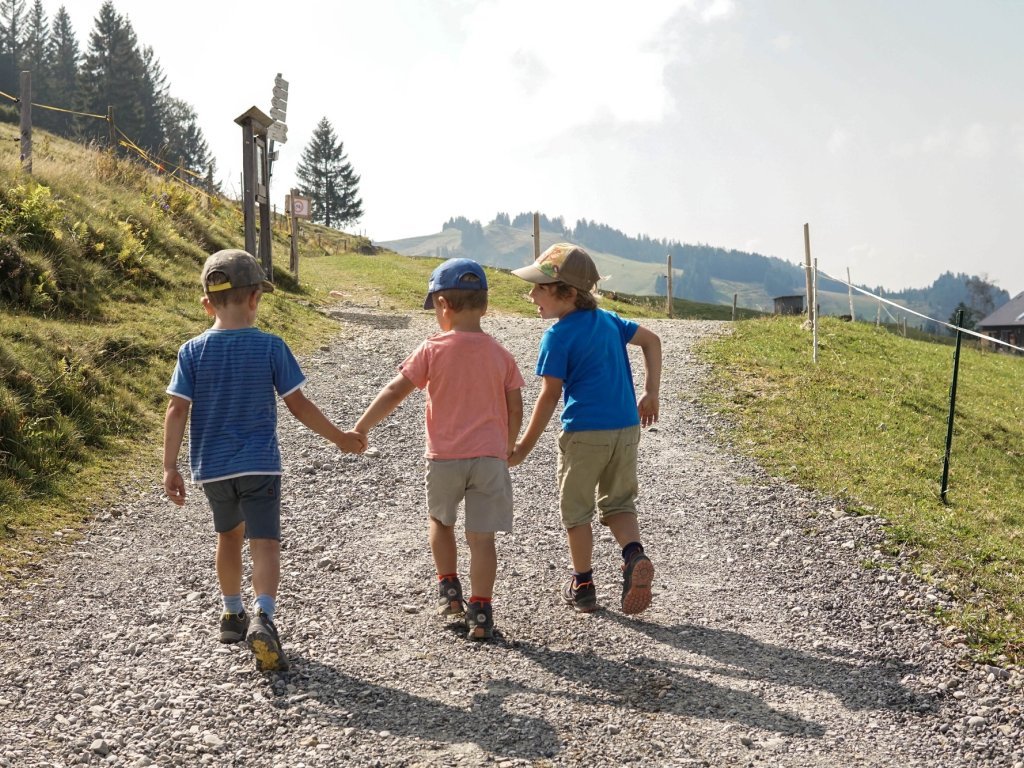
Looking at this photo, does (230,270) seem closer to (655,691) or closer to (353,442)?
(353,442)

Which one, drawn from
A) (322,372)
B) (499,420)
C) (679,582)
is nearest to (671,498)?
(679,582)

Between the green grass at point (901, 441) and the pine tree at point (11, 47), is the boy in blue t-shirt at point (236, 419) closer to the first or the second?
the green grass at point (901, 441)

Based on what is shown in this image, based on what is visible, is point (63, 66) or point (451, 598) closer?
point (451, 598)

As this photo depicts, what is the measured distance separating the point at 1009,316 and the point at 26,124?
8697 centimetres

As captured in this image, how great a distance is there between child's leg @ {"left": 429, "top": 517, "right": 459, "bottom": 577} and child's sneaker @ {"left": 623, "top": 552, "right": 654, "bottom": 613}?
0.90m

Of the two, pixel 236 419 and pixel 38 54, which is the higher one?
pixel 38 54

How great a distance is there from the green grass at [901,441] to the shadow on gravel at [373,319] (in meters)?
6.17

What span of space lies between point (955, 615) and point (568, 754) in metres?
2.69

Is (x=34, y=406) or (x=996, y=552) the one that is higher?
(x=34, y=406)

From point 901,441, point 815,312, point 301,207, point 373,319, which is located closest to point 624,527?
Result: point 901,441

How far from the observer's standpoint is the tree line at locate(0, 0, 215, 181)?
73.4 metres

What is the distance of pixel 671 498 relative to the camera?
7383 millimetres

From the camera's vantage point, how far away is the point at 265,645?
3959 mm

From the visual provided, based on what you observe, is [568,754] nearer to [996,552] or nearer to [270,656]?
[270,656]
